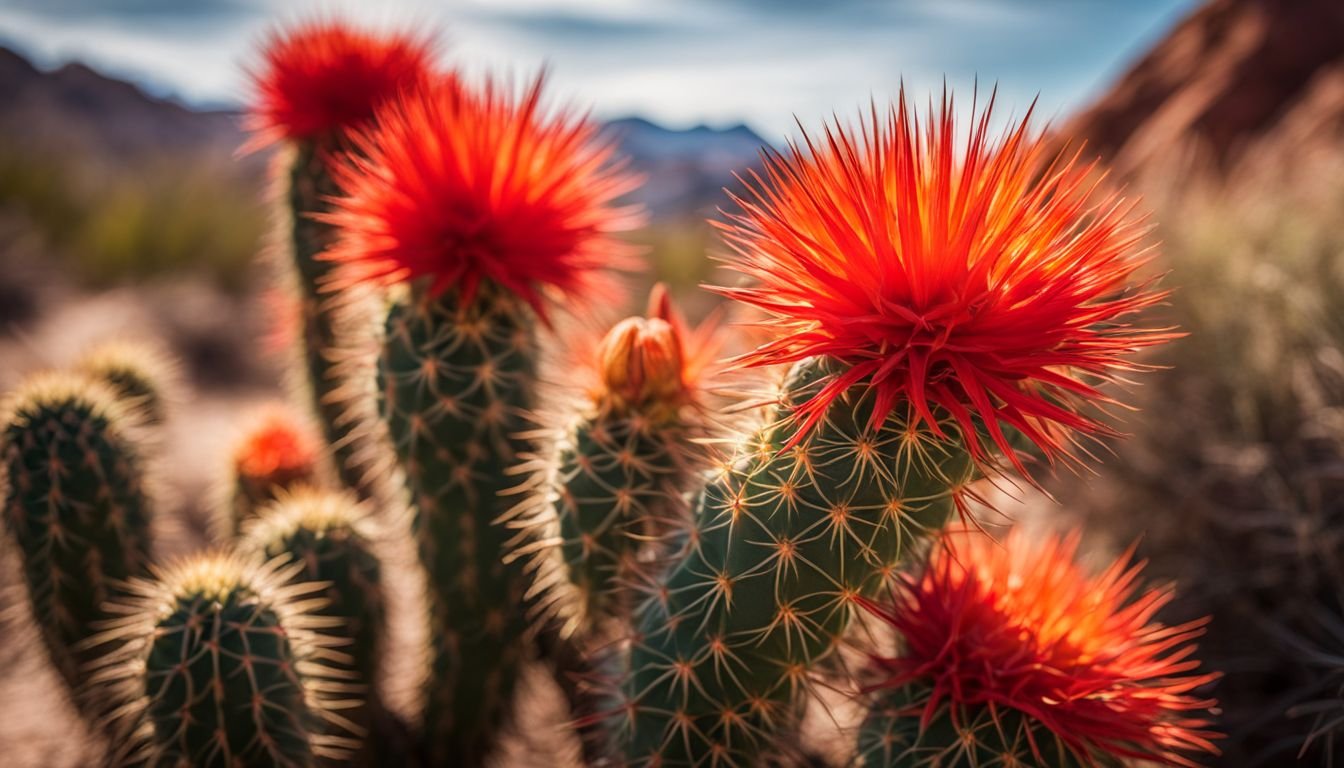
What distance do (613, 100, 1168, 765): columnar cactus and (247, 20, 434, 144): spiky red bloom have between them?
4.80 feet

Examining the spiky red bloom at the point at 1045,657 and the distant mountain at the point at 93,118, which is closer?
the spiky red bloom at the point at 1045,657

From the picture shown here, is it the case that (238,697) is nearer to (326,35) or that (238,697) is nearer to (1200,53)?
(326,35)

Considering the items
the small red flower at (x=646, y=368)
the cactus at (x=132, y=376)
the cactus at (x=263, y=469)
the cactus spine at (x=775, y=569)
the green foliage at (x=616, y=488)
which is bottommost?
the cactus spine at (x=775, y=569)

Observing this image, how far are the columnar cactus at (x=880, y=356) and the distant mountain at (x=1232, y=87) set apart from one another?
7.32 metres

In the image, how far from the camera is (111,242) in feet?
24.0

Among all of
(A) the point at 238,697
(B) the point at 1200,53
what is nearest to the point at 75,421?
(A) the point at 238,697

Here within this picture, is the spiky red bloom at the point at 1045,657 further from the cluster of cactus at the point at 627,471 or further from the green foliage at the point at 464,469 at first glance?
the green foliage at the point at 464,469

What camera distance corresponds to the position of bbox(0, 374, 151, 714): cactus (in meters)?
2.00

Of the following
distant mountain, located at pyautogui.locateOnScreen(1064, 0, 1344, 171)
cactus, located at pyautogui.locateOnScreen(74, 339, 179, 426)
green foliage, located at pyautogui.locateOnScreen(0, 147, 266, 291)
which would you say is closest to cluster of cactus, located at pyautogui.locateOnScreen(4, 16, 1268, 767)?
cactus, located at pyautogui.locateOnScreen(74, 339, 179, 426)

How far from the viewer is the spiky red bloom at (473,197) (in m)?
1.79

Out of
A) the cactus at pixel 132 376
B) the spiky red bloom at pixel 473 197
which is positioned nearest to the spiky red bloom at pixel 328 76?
the spiky red bloom at pixel 473 197

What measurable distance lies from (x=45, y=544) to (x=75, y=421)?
0.30 m

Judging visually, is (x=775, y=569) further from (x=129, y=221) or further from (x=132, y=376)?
(x=129, y=221)

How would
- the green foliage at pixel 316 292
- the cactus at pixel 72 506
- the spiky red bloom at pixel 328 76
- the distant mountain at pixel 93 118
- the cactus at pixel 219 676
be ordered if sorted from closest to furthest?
1. the cactus at pixel 219 676
2. the cactus at pixel 72 506
3. the spiky red bloom at pixel 328 76
4. the green foliage at pixel 316 292
5. the distant mountain at pixel 93 118
